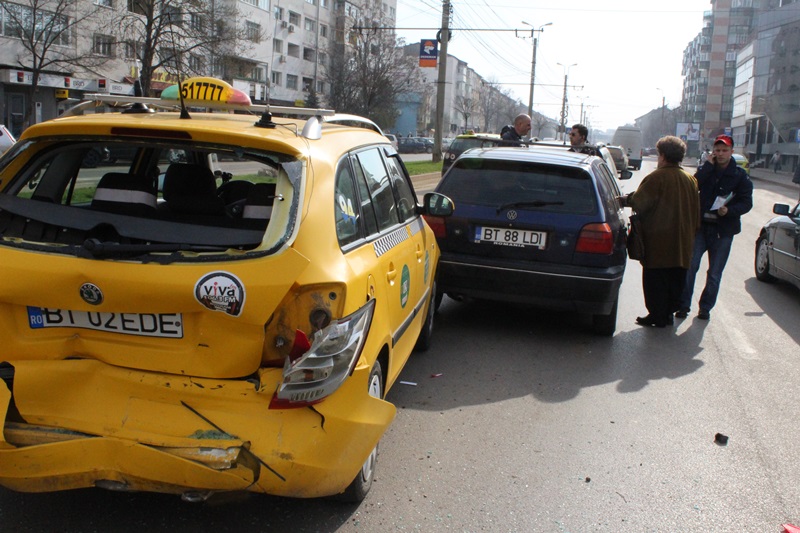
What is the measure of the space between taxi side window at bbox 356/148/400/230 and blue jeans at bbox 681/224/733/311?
4.35m

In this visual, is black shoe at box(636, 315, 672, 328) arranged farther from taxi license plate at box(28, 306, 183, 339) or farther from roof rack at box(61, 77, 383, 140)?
taxi license plate at box(28, 306, 183, 339)

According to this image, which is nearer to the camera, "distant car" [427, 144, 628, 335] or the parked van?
"distant car" [427, 144, 628, 335]

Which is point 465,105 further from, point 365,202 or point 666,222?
point 365,202

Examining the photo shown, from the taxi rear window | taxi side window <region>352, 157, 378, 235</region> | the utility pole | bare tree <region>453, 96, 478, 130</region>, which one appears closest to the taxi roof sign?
the taxi rear window

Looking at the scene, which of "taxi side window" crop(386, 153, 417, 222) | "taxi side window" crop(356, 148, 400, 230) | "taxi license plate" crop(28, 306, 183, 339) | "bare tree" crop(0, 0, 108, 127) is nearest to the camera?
"taxi license plate" crop(28, 306, 183, 339)

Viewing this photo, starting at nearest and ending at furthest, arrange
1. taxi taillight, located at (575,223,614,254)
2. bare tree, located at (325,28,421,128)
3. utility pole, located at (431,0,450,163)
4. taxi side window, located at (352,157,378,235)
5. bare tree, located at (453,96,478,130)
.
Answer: taxi side window, located at (352,157,378,235), taxi taillight, located at (575,223,614,254), utility pole, located at (431,0,450,163), bare tree, located at (325,28,421,128), bare tree, located at (453,96,478,130)

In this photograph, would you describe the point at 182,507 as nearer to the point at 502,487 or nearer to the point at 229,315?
the point at 229,315

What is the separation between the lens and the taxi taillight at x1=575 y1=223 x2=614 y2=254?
6.29 meters

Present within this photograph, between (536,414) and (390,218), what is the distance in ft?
5.31

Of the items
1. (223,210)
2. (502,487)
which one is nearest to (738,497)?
(502,487)

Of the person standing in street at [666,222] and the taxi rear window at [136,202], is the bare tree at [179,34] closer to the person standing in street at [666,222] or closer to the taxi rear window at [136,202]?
the person standing in street at [666,222]

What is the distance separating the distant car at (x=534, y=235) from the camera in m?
6.33

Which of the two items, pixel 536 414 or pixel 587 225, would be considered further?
pixel 587 225

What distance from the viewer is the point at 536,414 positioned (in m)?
4.95
